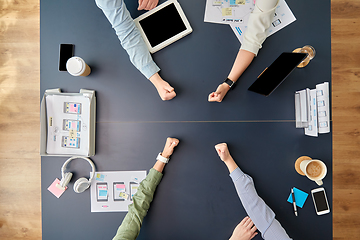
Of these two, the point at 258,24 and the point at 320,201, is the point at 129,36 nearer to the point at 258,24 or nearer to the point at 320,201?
the point at 258,24

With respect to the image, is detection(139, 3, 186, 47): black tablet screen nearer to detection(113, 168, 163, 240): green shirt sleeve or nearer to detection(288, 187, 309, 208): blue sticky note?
detection(113, 168, 163, 240): green shirt sleeve

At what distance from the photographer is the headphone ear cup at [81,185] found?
1.16 meters

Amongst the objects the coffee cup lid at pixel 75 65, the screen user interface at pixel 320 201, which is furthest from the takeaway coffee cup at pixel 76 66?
the screen user interface at pixel 320 201

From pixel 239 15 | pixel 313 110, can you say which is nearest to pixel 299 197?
pixel 313 110

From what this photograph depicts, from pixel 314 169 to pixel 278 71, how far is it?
0.65m

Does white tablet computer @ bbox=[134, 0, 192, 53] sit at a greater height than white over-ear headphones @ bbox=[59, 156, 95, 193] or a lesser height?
greater

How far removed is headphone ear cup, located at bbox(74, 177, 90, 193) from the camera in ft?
3.79

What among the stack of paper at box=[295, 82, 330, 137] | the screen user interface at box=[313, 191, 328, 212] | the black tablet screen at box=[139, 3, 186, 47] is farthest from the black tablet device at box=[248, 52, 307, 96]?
the screen user interface at box=[313, 191, 328, 212]

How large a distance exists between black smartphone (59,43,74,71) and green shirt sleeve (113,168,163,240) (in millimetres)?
890

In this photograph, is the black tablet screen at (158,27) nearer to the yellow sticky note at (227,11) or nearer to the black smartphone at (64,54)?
the yellow sticky note at (227,11)

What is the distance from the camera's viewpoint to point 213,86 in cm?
122

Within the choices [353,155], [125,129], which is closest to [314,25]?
[353,155]

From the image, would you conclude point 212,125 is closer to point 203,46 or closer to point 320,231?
point 203,46

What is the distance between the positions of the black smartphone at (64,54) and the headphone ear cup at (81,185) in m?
0.72
